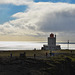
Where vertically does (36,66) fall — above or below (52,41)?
below

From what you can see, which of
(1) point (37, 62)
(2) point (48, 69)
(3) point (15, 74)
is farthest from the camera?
(1) point (37, 62)

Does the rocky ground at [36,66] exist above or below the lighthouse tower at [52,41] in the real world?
below

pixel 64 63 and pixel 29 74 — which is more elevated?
pixel 64 63

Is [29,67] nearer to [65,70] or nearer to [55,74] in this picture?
[55,74]

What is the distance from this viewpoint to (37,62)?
116ft

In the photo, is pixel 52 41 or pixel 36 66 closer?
pixel 36 66

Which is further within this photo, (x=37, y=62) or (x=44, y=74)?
(x=37, y=62)

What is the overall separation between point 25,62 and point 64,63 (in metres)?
11.7

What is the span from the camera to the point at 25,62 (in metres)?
35.4

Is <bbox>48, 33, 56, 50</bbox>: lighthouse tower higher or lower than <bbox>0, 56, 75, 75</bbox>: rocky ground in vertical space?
higher

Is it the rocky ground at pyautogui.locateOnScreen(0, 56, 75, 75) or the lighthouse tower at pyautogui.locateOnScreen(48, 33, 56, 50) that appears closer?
the rocky ground at pyautogui.locateOnScreen(0, 56, 75, 75)

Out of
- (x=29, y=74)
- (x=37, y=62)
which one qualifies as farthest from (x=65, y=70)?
(x=29, y=74)

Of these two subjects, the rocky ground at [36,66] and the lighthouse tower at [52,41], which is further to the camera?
the lighthouse tower at [52,41]

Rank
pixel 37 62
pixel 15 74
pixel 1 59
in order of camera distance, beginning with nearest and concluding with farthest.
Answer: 1. pixel 15 74
2. pixel 37 62
3. pixel 1 59
